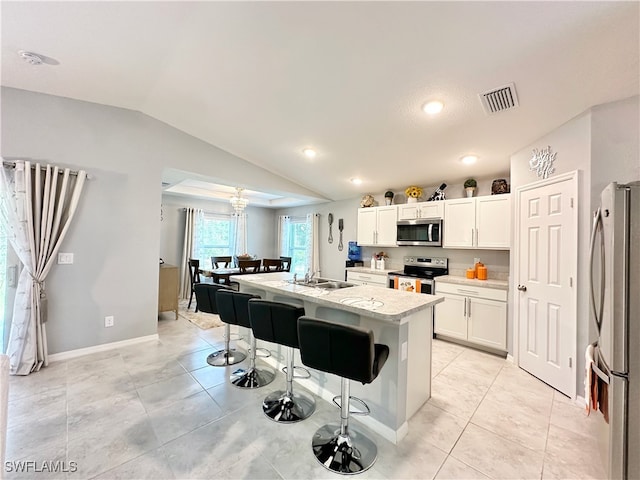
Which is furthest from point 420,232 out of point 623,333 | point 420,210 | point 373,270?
point 623,333

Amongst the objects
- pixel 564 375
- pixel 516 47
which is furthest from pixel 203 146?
pixel 564 375

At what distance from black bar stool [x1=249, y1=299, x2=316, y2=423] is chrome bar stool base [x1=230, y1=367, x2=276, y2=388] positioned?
28cm

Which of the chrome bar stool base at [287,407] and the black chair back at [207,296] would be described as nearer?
the chrome bar stool base at [287,407]

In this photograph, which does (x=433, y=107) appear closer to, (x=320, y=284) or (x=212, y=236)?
(x=320, y=284)

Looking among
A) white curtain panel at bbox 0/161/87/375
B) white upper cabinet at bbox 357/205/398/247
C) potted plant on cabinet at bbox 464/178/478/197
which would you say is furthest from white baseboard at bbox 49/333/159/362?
potted plant on cabinet at bbox 464/178/478/197

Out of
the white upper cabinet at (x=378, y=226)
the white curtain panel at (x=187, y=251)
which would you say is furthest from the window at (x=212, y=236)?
the white upper cabinet at (x=378, y=226)

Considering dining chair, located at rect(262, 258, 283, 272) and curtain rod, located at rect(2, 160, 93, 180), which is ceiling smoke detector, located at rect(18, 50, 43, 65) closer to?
curtain rod, located at rect(2, 160, 93, 180)

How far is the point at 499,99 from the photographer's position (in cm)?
238

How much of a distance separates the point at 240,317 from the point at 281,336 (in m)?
0.66

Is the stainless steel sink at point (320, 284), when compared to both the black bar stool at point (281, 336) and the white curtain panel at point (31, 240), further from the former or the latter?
the white curtain panel at point (31, 240)

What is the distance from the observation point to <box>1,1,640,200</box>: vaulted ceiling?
176cm

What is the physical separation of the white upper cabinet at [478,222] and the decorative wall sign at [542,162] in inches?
22.7

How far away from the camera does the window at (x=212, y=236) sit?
6.38 meters

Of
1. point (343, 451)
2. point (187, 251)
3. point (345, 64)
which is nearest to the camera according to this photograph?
point (343, 451)
